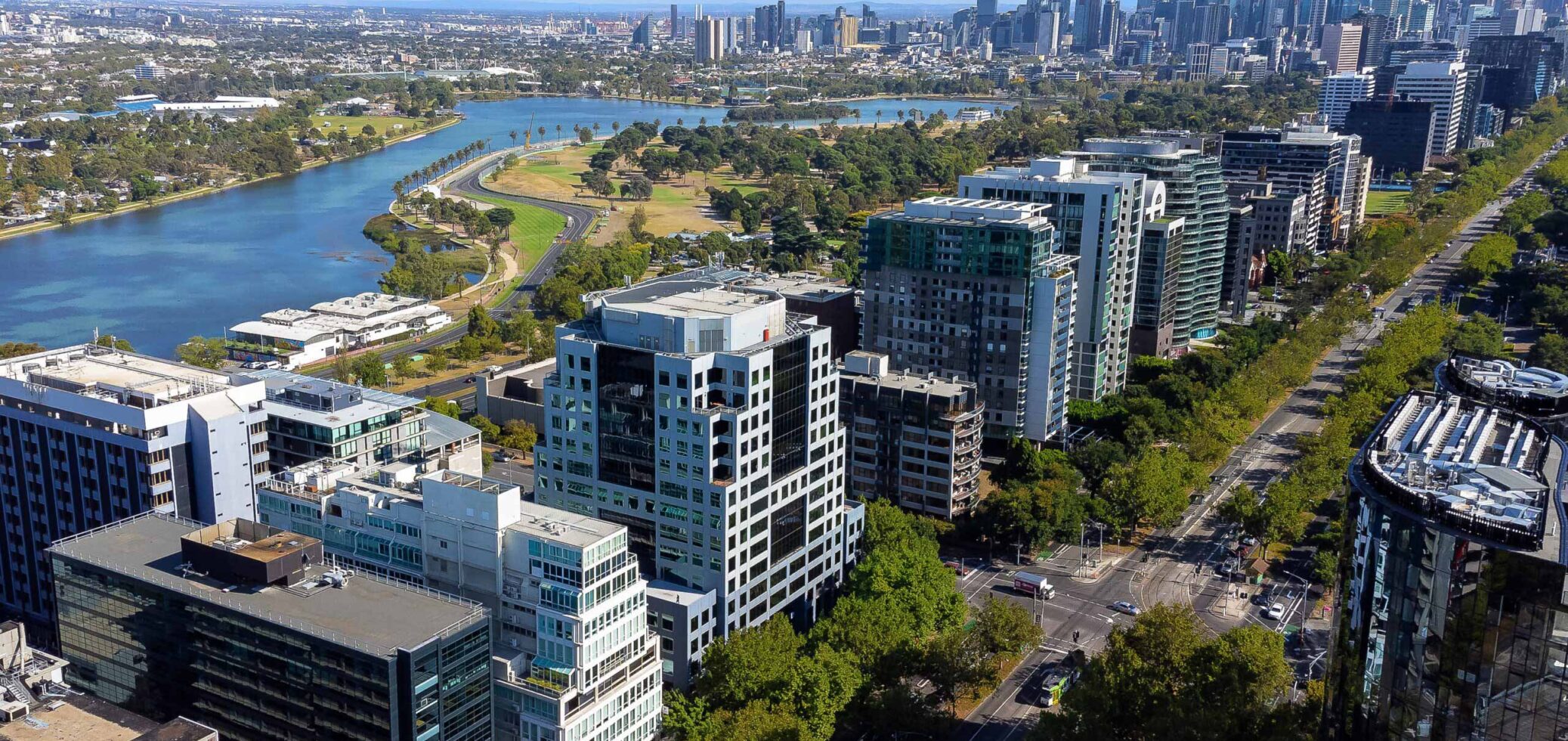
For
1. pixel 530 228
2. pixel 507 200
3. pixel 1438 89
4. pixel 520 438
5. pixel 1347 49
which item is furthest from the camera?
pixel 1347 49

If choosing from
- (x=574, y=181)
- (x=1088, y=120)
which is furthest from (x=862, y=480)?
(x=1088, y=120)

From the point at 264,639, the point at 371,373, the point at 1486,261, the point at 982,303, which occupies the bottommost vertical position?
the point at 371,373

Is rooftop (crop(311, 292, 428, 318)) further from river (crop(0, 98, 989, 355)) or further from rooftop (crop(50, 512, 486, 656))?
rooftop (crop(50, 512, 486, 656))

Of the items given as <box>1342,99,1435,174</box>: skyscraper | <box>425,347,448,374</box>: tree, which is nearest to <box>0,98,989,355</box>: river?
<box>425,347,448,374</box>: tree

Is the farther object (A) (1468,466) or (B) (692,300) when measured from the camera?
(B) (692,300)

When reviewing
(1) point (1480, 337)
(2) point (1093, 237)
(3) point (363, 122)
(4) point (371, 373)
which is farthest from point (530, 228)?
(3) point (363, 122)

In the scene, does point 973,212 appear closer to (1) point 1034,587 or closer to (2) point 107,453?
(1) point 1034,587

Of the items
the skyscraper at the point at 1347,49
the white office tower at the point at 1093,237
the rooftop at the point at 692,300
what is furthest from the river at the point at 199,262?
the skyscraper at the point at 1347,49
